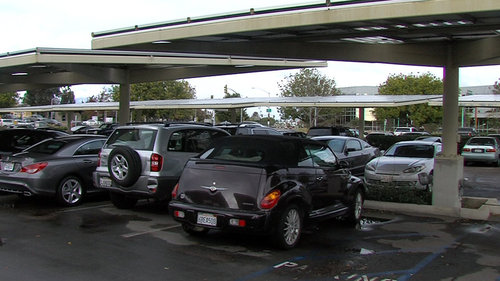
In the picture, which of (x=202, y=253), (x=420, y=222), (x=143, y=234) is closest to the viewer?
(x=202, y=253)

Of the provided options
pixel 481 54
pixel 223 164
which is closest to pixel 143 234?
pixel 223 164

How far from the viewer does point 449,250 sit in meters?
6.71

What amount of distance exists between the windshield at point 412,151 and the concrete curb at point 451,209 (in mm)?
2372

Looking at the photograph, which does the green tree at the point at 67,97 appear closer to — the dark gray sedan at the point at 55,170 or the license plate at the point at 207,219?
the dark gray sedan at the point at 55,170

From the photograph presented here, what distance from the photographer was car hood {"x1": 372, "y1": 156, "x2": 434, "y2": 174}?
11555 mm

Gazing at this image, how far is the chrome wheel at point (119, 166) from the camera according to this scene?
27.5 feet

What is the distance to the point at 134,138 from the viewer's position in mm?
8945

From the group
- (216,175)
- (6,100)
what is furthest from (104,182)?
(6,100)

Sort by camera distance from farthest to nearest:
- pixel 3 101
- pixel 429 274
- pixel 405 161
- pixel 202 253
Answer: pixel 3 101
pixel 405 161
pixel 202 253
pixel 429 274

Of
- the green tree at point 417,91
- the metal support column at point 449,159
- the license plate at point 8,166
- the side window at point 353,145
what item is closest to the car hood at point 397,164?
the metal support column at point 449,159

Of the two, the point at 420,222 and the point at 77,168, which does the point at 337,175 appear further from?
the point at 77,168

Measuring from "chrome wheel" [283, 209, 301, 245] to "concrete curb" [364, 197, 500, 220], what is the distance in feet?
12.8

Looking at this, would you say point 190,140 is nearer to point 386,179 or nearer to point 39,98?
point 386,179

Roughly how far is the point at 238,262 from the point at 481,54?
22.0ft
